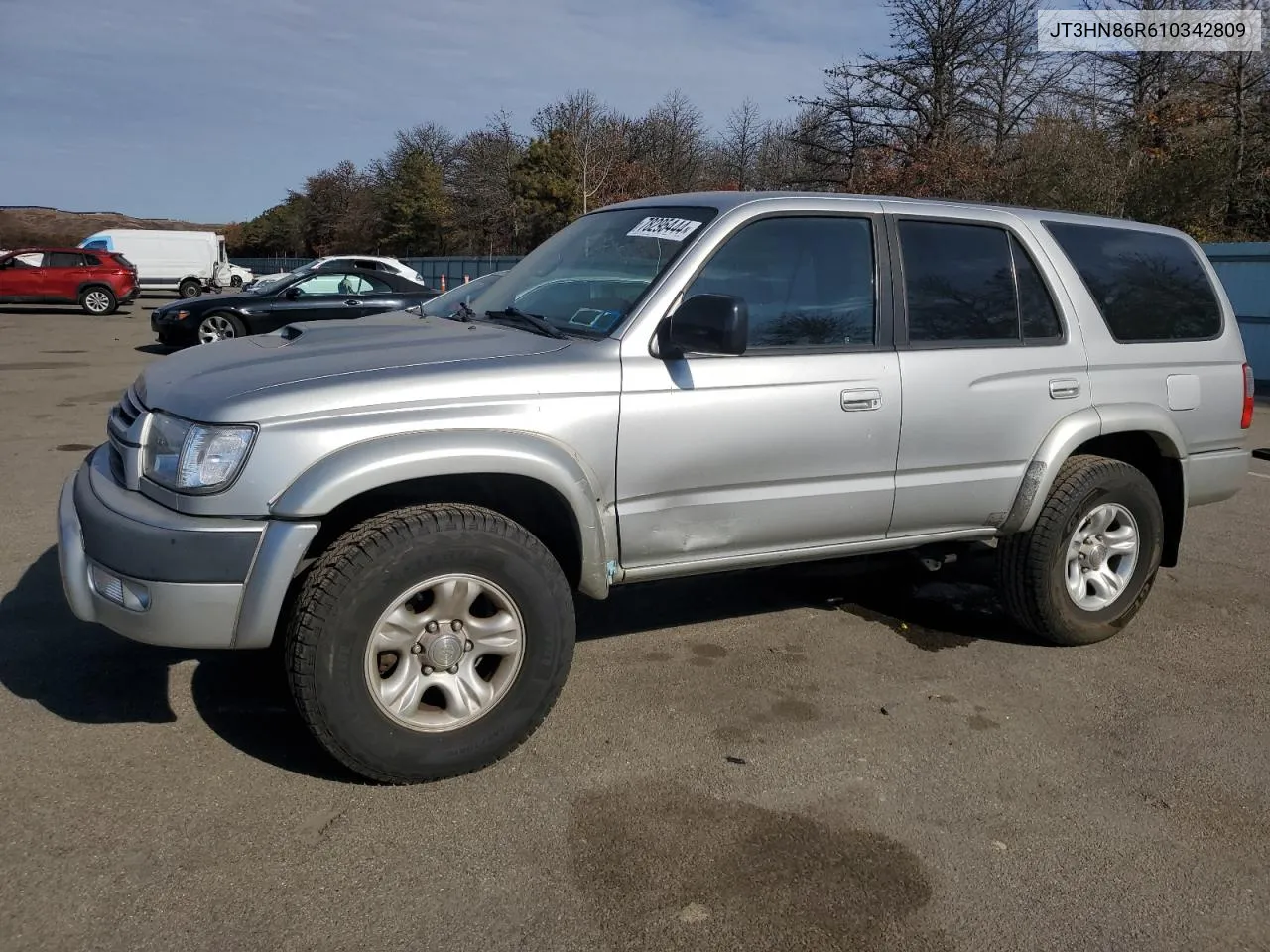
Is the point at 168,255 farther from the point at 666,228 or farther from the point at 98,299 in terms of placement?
the point at 666,228

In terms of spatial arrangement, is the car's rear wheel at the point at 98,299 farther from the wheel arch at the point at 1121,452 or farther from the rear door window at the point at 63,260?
the wheel arch at the point at 1121,452

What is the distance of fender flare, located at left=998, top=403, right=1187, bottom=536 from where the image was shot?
4.29 meters

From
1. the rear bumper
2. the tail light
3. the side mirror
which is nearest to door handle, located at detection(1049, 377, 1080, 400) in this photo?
the rear bumper

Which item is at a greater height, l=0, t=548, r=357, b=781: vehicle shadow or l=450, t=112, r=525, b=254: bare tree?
l=450, t=112, r=525, b=254: bare tree

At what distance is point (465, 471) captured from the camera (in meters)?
3.16

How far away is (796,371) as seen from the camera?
375cm

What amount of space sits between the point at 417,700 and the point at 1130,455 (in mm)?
3522

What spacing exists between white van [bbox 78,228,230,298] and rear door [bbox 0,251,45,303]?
9.48 metres

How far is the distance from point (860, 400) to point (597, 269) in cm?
113

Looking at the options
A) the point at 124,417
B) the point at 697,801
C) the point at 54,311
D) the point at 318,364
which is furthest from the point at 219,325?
the point at 54,311

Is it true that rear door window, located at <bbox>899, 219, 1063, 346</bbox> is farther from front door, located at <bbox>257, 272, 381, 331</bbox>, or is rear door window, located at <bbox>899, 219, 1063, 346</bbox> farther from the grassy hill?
the grassy hill

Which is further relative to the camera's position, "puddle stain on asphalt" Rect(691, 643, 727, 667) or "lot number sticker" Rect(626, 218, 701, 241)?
"puddle stain on asphalt" Rect(691, 643, 727, 667)

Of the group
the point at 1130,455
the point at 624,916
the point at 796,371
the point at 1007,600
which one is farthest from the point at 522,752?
the point at 1130,455

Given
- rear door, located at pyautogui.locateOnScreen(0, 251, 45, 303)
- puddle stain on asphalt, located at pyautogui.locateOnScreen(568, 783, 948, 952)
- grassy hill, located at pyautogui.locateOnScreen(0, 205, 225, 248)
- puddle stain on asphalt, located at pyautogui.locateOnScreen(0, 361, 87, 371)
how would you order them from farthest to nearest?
grassy hill, located at pyautogui.locateOnScreen(0, 205, 225, 248) → rear door, located at pyautogui.locateOnScreen(0, 251, 45, 303) → puddle stain on asphalt, located at pyautogui.locateOnScreen(0, 361, 87, 371) → puddle stain on asphalt, located at pyautogui.locateOnScreen(568, 783, 948, 952)
